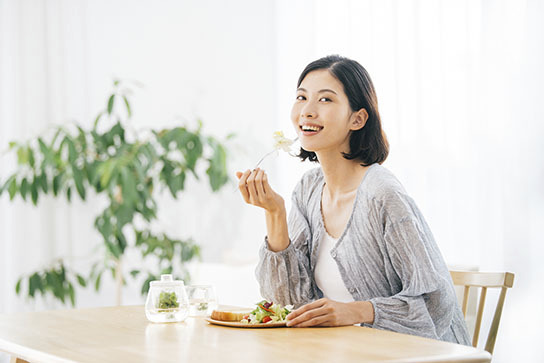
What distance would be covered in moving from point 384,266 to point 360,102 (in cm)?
46

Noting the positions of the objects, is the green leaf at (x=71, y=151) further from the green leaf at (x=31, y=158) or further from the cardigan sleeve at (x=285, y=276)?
the cardigan sleeve at (x=285, y=276)

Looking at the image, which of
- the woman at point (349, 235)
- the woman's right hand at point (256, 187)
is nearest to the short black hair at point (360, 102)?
the woman at point (349, 235)

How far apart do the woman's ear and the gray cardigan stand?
116mm

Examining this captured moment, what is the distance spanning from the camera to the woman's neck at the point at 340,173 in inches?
74.0

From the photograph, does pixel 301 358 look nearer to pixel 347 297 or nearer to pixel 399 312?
pixel 399 312

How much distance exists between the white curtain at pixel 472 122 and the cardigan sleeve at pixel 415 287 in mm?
985

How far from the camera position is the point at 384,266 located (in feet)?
5.61

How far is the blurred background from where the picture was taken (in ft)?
8.27

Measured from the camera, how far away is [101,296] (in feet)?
12.7

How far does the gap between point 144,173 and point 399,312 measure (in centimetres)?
189

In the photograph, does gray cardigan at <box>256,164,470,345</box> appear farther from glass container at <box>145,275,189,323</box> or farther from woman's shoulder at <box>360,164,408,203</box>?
glass container at <box>145,275,189,323</box>

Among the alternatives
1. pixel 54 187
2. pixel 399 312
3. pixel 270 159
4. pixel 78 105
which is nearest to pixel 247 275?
pixel 270 159

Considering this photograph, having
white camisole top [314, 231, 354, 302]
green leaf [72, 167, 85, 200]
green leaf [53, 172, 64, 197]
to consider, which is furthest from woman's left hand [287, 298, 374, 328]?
green leaf [53, 172, 64, 197]

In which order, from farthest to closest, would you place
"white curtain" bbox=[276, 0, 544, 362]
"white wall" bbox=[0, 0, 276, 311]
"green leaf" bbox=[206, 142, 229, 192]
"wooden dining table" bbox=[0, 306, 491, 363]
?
"white wall" bbox=[0, 0, 276, 311], "green leaf" bbox=[206, 142, 229, 192], "white curtain" bbox=[276, 0, 544, 362], "wooden dining table" bbox=[0, 306, 491, 363]
